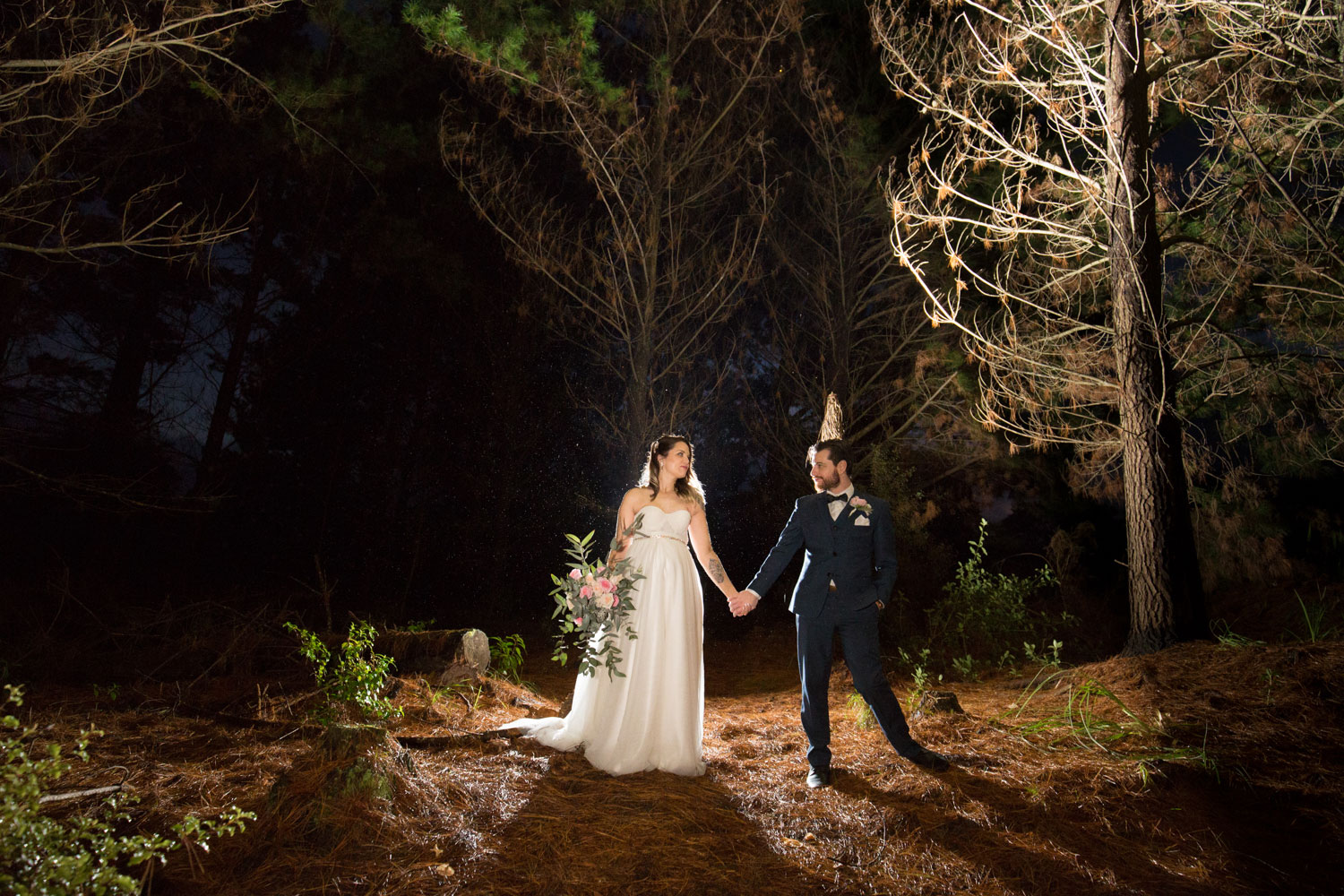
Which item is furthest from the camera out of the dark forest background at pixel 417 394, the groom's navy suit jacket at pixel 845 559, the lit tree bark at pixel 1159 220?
the dark forest background at pixel 417 394

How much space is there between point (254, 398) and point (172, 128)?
14.4 ft

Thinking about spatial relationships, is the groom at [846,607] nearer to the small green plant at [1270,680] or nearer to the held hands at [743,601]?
the held hands at [743,601]

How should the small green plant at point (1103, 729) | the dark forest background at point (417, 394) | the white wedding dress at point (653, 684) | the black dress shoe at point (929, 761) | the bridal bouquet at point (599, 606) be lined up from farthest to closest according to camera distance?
the dark forest background at point (417, 394), the bridal bouquet at point (599, 606), the white wedding dress at point (653, 684), the black dress shoe at point (929, 761), the small green plant at point (1103, 729)

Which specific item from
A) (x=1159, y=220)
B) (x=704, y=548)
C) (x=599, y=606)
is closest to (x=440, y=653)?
(x=599, y=606)

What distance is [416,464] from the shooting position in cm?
1467

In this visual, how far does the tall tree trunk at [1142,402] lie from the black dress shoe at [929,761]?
7.55ft

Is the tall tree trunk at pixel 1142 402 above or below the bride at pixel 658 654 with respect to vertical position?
above

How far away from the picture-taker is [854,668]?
4145 millimetres

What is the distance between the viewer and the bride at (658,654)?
14.0 ft

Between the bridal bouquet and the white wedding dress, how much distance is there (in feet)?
0.20

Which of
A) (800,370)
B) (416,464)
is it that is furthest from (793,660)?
(416,464)

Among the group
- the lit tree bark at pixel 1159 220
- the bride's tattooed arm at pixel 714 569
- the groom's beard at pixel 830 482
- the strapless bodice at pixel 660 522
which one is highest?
the lit tree bark at pixel 1159 220

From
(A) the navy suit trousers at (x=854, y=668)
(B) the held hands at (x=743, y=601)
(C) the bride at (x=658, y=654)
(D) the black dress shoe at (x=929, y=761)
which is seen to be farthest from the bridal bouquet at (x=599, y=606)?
(D) the black dress shoe at (x=929, y=761)

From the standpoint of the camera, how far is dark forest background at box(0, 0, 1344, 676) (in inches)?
324
